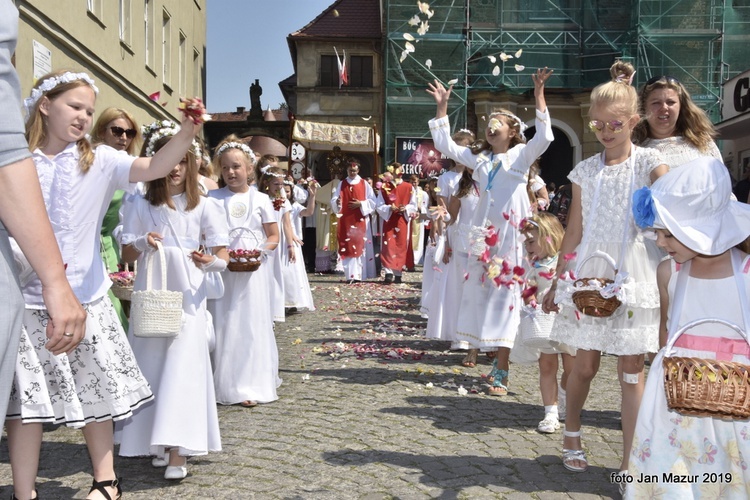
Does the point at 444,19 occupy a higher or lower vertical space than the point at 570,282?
higher

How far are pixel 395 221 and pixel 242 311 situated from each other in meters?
12.3

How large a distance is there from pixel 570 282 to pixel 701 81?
27597mm

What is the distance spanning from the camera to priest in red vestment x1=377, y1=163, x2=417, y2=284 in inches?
738

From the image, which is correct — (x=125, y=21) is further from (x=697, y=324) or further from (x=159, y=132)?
(x=697, y=324)

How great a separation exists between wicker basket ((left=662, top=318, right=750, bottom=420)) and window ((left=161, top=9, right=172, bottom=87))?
23.6m

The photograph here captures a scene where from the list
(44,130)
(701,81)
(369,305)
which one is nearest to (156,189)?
(44,130)

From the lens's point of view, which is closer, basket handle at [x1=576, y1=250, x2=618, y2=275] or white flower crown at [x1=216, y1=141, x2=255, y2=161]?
basket handle at [x1=576, y1=250, x2=618, y2=275]

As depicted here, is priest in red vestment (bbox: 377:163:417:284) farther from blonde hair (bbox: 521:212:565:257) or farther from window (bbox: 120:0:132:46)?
blonde hair (bbox: 521:212:565:257)

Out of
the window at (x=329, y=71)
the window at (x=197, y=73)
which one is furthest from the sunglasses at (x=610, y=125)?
the window at (x=329, y=71)

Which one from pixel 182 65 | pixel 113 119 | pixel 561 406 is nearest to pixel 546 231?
pixel 561 406

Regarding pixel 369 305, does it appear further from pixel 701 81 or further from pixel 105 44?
pixel 701 81

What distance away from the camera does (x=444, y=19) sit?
31703mm

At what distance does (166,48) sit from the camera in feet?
83.2

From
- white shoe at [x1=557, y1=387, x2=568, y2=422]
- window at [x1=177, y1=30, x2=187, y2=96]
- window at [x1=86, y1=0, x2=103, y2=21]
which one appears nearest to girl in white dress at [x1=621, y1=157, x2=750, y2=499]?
white shoe at [x1=557, y1=387, x2=568, y2=422]
